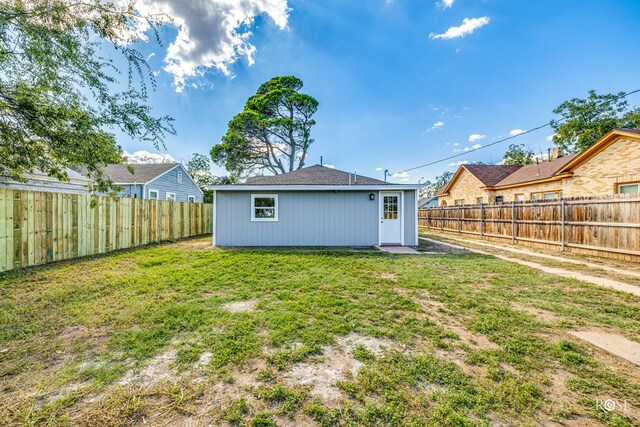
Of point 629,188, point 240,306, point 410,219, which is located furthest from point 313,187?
point 629,188

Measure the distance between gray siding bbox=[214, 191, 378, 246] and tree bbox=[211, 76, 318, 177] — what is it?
477 inches

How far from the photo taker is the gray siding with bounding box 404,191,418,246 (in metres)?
9.60

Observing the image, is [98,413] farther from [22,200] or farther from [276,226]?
[276,226]

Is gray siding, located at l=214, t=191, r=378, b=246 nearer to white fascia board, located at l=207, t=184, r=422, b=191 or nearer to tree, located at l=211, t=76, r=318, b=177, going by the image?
white fascia board, located at l=207, t=184, r=422, b=191

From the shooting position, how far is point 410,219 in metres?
9.66

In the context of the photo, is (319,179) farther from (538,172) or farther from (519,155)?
(519,155)

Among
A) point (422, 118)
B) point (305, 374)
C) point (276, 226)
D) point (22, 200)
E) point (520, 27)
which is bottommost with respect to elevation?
point (305, 374)

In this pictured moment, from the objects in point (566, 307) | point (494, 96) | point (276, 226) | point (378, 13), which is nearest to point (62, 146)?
point (276, 226)

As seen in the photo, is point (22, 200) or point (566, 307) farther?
point (22, 200)

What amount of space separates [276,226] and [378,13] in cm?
1025

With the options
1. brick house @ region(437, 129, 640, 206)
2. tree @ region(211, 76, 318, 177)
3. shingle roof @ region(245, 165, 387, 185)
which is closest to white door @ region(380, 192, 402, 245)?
shingle roof @ region(245, 165, 387, 185)

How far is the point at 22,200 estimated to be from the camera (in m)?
5.71

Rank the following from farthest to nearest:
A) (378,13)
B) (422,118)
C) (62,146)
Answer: (422,118)
(378,13)
(62,146)

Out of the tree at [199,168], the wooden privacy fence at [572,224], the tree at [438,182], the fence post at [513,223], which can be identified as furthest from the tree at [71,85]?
the tree at [438,182]
